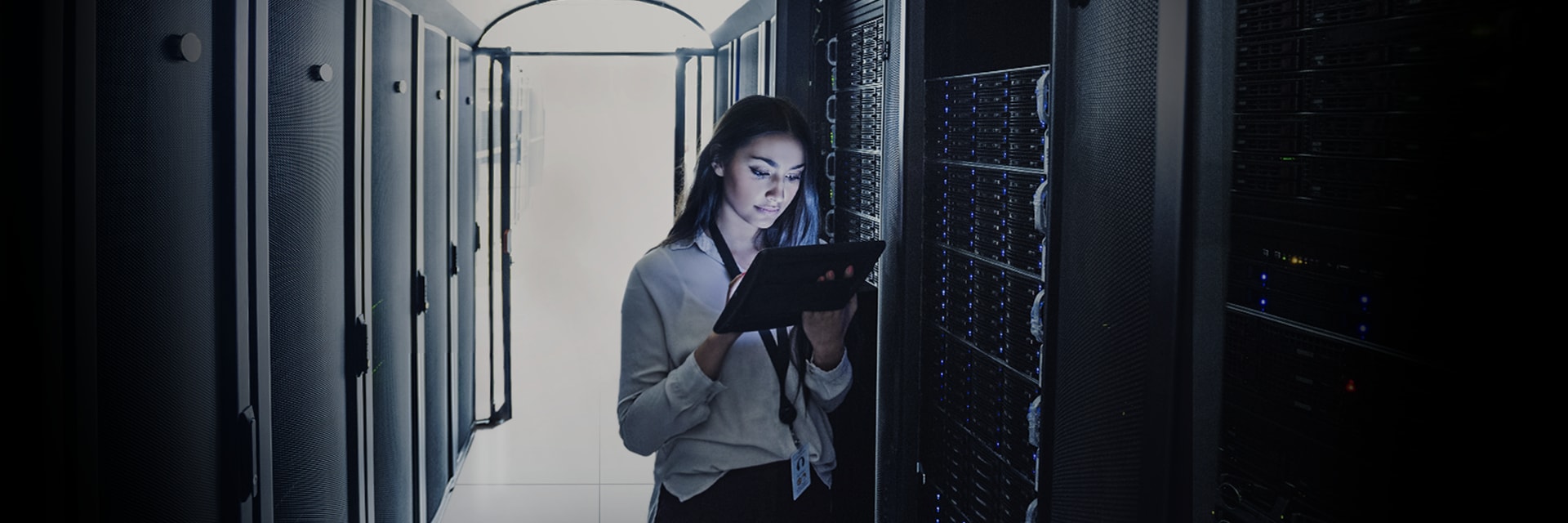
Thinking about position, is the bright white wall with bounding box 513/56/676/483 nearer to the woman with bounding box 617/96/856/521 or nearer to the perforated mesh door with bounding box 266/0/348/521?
the perforated mesh door with bounding box 266/0/348/521

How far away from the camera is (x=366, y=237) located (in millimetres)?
2660

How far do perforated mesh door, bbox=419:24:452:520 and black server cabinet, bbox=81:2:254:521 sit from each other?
7.21 ft

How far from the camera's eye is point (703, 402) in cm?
176

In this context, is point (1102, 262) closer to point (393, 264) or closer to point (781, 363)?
point (781, 363)

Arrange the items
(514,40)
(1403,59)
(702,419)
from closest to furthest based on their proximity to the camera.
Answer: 1. (1403,59)
2. (702,419)
3. (514,40)

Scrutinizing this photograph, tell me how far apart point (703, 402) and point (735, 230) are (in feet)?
1.17

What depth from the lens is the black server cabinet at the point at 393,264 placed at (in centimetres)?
300

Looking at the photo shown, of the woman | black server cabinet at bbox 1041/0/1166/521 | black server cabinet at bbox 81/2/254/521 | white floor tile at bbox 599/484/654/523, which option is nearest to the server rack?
black server cabinet at bbox 1041/0/1166/521

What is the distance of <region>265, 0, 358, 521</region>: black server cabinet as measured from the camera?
194 cm

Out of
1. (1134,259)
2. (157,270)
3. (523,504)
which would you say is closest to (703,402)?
(157,270)

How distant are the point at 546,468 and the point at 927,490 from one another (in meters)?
3.32

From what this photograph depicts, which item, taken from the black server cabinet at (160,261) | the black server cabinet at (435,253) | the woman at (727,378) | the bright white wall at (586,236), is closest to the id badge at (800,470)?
the woman at (727,378)

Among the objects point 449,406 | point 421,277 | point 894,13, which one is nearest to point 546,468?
point 449,406

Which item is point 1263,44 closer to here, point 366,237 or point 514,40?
point 366,237
